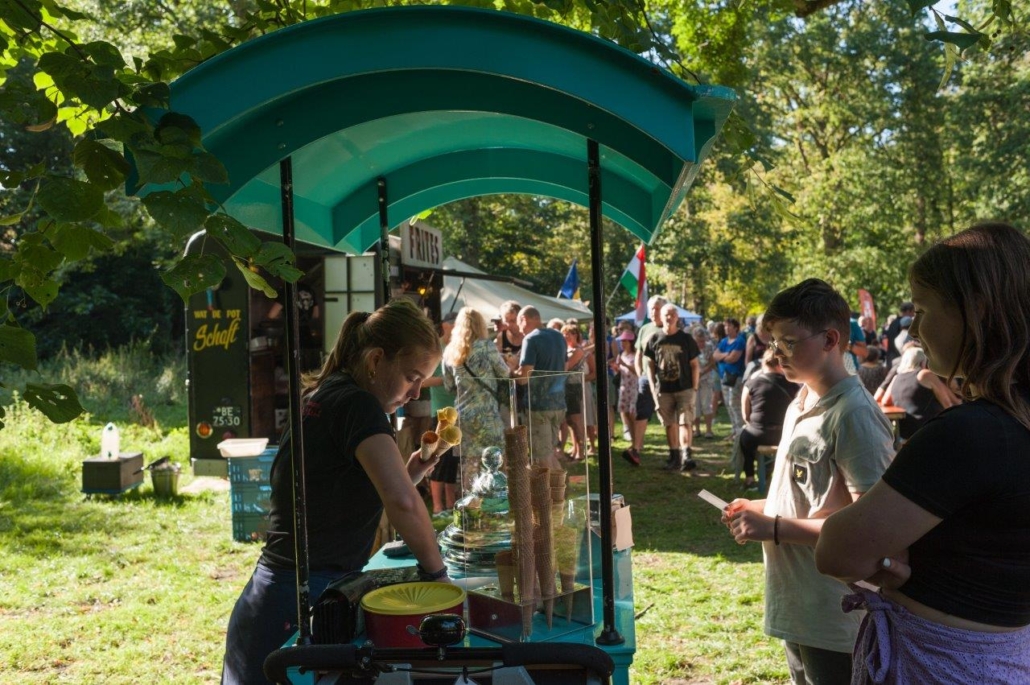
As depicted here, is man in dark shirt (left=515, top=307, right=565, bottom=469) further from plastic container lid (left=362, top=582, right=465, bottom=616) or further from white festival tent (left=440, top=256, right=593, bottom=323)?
white festival tent (left=440, top=256, right=593, bottom=323)

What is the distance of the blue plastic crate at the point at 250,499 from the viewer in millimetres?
8195

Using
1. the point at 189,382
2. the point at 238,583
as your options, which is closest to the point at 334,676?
the point at 238,583

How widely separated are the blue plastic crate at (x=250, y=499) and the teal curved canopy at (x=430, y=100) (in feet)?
17.7

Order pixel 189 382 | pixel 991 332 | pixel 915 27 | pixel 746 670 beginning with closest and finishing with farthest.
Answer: pixel 991 332 → pixel 746 670 → pixel 189 382 → pixel 915 27

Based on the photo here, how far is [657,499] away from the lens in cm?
1005

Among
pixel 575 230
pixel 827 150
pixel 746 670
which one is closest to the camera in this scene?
pixel 746 670

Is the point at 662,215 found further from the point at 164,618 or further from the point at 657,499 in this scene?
the point at 657,499

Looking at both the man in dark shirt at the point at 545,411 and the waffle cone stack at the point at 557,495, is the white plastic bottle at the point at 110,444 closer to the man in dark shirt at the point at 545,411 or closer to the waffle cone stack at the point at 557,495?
the man in dark shirt at the point at 545,411

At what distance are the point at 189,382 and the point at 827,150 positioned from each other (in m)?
30.3

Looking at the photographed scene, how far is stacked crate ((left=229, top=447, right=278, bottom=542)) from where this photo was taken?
799cm

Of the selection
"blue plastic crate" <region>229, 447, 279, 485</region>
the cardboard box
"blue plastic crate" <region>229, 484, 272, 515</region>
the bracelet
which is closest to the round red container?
the bracelet

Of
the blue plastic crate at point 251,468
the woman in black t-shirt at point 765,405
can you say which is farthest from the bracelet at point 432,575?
the woman in black t-shirt at point 765,405

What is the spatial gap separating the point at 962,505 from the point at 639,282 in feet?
44.2

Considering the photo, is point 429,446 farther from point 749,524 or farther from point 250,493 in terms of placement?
point 250,493
